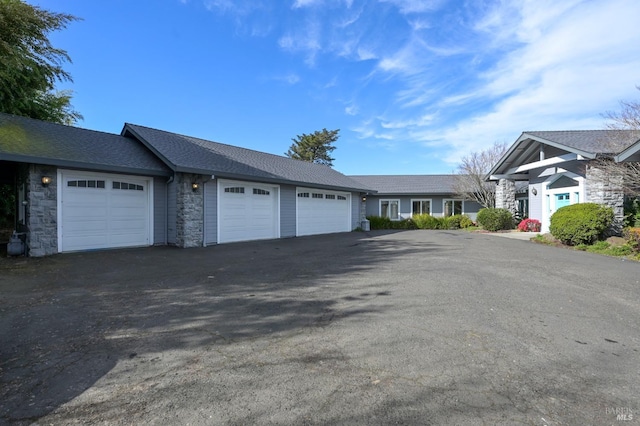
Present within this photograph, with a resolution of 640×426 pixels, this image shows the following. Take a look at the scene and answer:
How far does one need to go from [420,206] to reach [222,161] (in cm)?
1768

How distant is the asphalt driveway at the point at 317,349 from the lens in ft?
7.61

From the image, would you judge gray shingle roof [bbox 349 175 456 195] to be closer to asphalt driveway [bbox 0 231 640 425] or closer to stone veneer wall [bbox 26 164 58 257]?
asphalt driveway [bbox 0 231 640 425]

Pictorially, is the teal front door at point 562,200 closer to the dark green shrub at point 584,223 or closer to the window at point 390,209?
the dark green shrub at point 584,223

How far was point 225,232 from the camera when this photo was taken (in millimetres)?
12578

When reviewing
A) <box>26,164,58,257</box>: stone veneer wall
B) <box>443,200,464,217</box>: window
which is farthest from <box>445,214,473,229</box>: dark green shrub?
<box>26,164,58,257</box>: stone veneer wall

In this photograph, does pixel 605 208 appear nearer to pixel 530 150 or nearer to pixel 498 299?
pixel 530 150

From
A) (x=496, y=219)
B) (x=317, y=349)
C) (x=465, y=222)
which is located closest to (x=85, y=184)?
(x=317, y=349)

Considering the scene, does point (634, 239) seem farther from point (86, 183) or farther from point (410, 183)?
point (410, 183)

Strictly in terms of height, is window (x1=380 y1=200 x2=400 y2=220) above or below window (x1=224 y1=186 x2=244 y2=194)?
below

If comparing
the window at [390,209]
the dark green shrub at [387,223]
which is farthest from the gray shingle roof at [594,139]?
the window at [390,209]

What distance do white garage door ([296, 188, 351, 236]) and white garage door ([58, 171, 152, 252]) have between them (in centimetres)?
704

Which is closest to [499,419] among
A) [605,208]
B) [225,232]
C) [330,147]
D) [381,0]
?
[225,232]

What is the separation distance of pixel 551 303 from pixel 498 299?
76 centimetres

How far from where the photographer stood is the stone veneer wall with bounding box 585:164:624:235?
1245 cm
